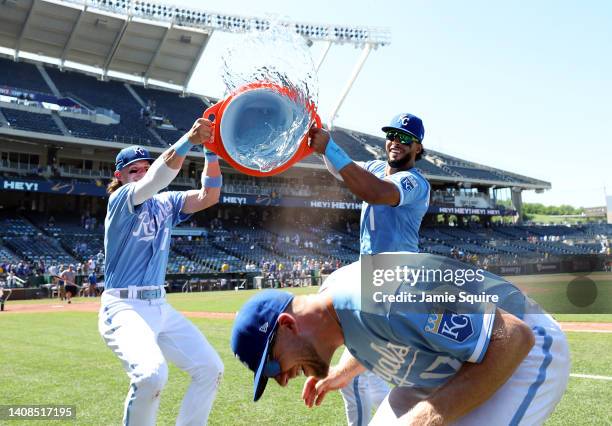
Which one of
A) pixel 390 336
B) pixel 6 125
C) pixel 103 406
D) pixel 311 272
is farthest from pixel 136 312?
pixel 6 125

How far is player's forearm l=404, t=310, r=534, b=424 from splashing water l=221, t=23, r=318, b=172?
64.5 inches

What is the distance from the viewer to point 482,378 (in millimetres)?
1854

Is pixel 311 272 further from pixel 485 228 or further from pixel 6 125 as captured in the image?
pixel 485 228

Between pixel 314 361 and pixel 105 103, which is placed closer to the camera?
pixel 314 361

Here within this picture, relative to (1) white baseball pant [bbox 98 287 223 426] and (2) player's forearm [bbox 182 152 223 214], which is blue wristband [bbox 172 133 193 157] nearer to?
(2) player's forearm [bbox 182 152 223 214]

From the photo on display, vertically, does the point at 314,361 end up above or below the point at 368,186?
below

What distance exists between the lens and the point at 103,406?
5.93m

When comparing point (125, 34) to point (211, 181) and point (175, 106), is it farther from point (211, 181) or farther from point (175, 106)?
point (211, 181)

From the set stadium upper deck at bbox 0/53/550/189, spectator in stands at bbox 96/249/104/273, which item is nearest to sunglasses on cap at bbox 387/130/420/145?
spectator in stands at bbox 96/249/104/273

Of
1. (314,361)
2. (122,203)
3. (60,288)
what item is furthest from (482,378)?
(60,288)

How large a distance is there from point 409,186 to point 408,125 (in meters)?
0.56

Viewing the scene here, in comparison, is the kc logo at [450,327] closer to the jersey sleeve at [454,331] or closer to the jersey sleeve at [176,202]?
the jersey sleeve at [454,331]

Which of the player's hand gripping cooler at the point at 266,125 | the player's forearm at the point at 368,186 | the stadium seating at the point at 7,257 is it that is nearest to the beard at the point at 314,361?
the player's forearm at the point at 368,186

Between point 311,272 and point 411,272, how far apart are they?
109ft
